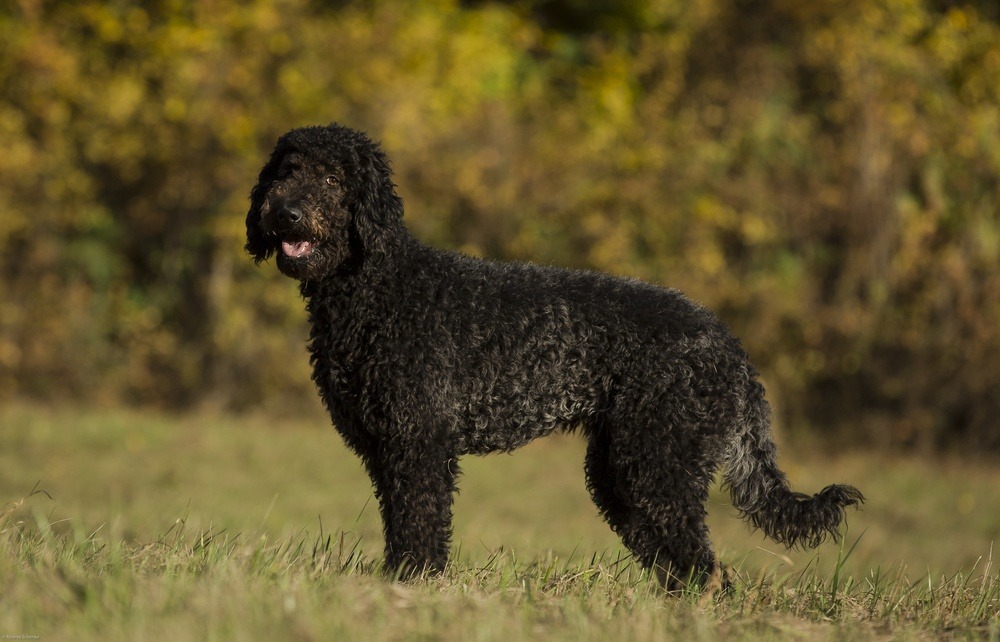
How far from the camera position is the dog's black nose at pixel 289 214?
541 cm

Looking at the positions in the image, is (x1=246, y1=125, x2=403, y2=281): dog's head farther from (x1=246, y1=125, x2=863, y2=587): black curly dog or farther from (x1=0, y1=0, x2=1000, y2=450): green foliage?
(x1=0, y1=0, x2=1000, y2=450): green foliage

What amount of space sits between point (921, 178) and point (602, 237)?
184 inches

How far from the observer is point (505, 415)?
18.1ft

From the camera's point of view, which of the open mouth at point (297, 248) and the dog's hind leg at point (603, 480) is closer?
the open mouth at point (297, 248)

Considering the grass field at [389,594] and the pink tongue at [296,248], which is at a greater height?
the pink tongue at [296,248]

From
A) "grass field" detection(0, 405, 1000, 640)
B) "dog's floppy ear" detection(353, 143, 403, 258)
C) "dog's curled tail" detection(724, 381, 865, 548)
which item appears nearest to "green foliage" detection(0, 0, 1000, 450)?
"grass field" detection(0, 405, 1000, 640)

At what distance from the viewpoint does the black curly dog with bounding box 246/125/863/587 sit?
17.7 feet

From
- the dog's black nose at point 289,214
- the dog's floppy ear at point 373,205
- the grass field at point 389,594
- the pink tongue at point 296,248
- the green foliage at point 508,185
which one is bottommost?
the grass field at point 389,594

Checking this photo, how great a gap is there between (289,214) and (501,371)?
3.85ft

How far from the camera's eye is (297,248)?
A: 552 cm

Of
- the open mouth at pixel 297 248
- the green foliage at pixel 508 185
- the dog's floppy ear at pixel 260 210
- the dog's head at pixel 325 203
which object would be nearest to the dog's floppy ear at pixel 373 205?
the dog's head at pixel 325 203

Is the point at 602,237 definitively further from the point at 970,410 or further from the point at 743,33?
the point at 970,410

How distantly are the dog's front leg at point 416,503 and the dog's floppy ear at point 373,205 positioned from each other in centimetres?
92

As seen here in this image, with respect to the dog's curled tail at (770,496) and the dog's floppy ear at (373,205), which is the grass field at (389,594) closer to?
the dog's curled tail at (770,496)
